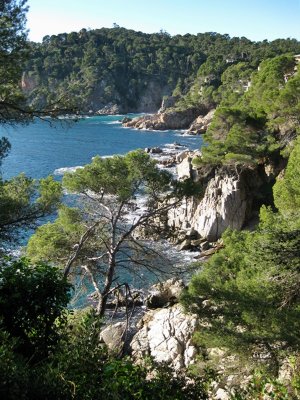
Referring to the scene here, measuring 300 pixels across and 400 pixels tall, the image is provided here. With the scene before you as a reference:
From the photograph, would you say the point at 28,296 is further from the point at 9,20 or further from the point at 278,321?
the point at 278,321

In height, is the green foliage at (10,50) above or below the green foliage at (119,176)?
above

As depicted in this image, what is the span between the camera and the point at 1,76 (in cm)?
684

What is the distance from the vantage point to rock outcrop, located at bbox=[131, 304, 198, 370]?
12195 millimetres

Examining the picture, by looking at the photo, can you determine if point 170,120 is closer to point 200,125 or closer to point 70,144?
point 200,125

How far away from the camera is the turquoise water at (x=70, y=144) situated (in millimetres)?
39547

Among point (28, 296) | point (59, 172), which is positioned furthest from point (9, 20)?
point (59, 172)

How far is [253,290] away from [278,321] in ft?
3.05

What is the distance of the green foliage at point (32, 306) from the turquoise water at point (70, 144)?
29.4 m

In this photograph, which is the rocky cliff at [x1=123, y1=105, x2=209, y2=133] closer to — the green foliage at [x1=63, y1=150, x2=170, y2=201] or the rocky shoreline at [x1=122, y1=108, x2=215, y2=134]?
the rocky shoreline at [x1=122, y1=108, x2=215, y2=134]

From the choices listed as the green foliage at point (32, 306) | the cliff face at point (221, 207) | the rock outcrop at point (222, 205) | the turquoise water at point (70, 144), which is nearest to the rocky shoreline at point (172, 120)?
the turquoise water at point (70, 144)

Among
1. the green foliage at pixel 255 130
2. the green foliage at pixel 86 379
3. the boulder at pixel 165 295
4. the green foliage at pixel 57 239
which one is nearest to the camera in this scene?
the green foliage at pixel 86 379

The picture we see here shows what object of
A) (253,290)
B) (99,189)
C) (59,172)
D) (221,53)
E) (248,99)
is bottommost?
(59,172)

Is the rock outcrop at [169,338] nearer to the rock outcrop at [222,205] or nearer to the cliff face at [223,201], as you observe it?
the rock outcrop at [222,205]

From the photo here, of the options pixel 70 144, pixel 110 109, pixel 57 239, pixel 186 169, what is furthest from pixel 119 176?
pixel 110 109
